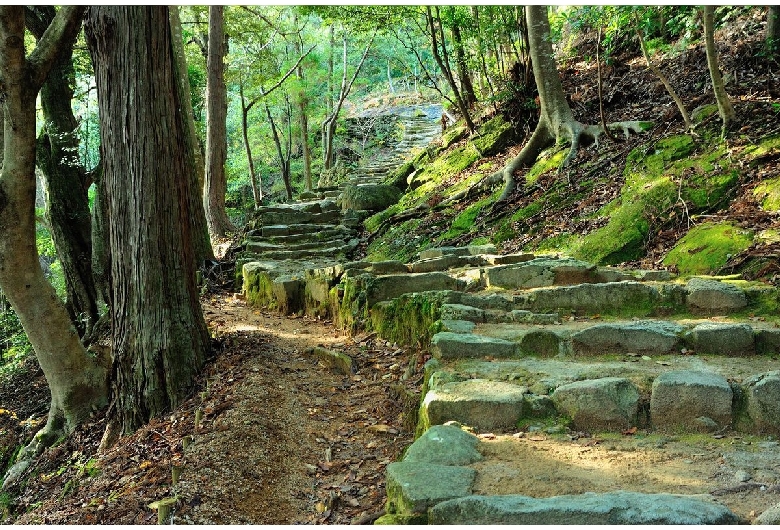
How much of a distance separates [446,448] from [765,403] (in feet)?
5.39

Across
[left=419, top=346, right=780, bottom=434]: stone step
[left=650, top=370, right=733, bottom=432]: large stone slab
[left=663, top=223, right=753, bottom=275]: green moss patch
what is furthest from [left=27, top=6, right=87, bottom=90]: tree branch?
[left=663, top=223, right=753, bottom=275]: green moss patch

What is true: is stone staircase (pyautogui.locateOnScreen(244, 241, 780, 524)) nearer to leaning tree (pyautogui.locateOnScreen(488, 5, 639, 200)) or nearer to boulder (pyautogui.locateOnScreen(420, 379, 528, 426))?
boulder (pyautogui.locateOnScreen(420, 379, 528, 426))

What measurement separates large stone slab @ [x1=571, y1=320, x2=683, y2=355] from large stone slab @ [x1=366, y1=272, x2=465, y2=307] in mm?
1837

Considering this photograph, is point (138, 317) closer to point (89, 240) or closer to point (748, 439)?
point (89, 240)

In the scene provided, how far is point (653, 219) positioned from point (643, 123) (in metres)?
2.36

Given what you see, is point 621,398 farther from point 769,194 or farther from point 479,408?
point 769,194

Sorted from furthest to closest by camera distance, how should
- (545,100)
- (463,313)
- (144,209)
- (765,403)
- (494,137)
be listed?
(494,137) < (545,100) < (144,209) < (463,313) < (765,403)

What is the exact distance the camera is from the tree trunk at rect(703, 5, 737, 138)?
6090 millimetres

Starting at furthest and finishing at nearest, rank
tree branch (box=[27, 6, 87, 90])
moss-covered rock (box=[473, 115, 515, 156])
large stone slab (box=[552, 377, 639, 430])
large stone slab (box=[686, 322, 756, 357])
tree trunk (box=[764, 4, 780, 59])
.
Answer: moss-covered rock (box=[473, 115, 515, 156]) < tree trunk (box=[764, 4, 780, 59]) < tree branch (box=[27, 6, 87, 90]) < large stone slab (box=[686, 322, 756, 357]) < large stone slab (box=[552, 377, 639, 430])

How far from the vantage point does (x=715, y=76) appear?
6.25 metres

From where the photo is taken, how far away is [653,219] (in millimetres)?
6203

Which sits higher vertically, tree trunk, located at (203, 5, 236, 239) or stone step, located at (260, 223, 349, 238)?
tree trunk, located at (203, 5, 236, 239)

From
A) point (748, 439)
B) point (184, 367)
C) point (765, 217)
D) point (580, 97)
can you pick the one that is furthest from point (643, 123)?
point (184, 367)

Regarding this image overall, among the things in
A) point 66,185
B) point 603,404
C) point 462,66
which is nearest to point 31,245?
point 66,185
